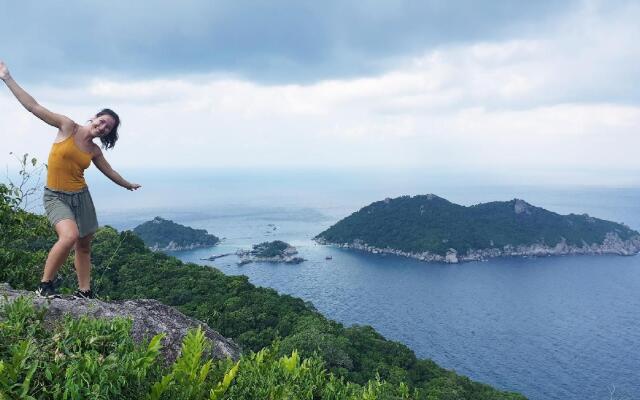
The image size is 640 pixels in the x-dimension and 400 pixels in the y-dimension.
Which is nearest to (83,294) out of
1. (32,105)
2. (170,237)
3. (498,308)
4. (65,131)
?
(65,131)

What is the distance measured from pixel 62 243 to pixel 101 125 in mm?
1503

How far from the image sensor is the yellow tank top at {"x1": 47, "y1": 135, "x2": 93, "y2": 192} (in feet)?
16.7

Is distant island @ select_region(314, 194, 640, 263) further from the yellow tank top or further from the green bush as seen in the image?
the green bush

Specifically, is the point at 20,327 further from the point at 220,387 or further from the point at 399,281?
the point at 399,281

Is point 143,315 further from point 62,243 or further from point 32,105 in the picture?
point 32,105

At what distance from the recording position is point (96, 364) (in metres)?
3.01

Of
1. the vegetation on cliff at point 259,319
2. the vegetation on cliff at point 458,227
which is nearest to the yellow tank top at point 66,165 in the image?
the vegetation on cliff at point 259,319

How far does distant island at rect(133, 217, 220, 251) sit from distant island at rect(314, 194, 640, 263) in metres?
37.3

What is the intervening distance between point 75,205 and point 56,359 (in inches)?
113

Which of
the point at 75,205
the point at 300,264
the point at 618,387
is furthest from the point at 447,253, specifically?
the point at 75,205

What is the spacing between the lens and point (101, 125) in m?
5.14

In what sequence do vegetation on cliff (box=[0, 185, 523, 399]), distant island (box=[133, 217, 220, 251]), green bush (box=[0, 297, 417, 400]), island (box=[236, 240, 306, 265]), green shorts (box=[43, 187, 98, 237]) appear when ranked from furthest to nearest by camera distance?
distant island (box=[133, 217, 220, 251])
island (box=[236, 240, 306, 265])
vegetation on cliff (box=[0, 185, 523, 399])
green shorts (box=[43, 187, 98, 237])
green bush (box=[0, 297, 417, 400])

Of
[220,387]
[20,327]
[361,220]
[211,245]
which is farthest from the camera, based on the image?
[361,220]

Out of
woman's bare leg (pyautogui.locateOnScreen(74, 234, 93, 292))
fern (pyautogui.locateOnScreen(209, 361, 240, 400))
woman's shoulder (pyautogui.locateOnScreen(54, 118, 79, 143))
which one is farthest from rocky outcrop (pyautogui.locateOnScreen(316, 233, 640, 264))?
fern (pyautogui.locateOnScreen(209, 361, 240, 400))
